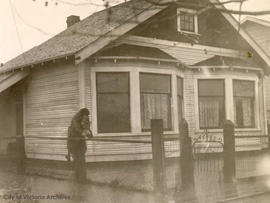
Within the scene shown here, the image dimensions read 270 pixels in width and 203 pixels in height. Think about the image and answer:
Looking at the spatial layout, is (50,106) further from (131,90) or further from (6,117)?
(6,117)

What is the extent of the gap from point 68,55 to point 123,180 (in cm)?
434

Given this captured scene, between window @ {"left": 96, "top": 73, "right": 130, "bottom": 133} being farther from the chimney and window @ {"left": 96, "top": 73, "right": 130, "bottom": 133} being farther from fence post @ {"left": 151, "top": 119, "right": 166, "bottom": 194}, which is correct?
the chimney

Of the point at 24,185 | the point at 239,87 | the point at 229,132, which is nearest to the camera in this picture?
the point at 229,132

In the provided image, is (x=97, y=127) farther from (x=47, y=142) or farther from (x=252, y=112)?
(x=252, y=112)

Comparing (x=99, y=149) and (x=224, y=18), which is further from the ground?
(x=224, y=18)

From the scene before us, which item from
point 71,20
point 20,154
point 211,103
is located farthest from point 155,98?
point 71,20

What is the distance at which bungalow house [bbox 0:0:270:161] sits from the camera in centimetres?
1355

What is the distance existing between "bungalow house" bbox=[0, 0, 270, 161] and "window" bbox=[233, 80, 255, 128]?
0.04 metres

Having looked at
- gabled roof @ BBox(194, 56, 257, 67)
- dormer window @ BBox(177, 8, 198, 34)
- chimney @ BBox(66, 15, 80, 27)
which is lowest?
gabled roof @ BBox(194, 56, 257, 67)

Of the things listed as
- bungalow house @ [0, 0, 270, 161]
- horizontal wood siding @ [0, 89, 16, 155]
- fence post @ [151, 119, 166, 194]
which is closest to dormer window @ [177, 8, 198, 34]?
bungalow house @ [0, 0, 270, 161]

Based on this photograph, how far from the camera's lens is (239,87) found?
17.0 meters

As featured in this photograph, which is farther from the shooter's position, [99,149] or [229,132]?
[99,149]

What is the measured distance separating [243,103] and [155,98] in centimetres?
473

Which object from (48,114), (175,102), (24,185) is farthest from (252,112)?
(24,185)
